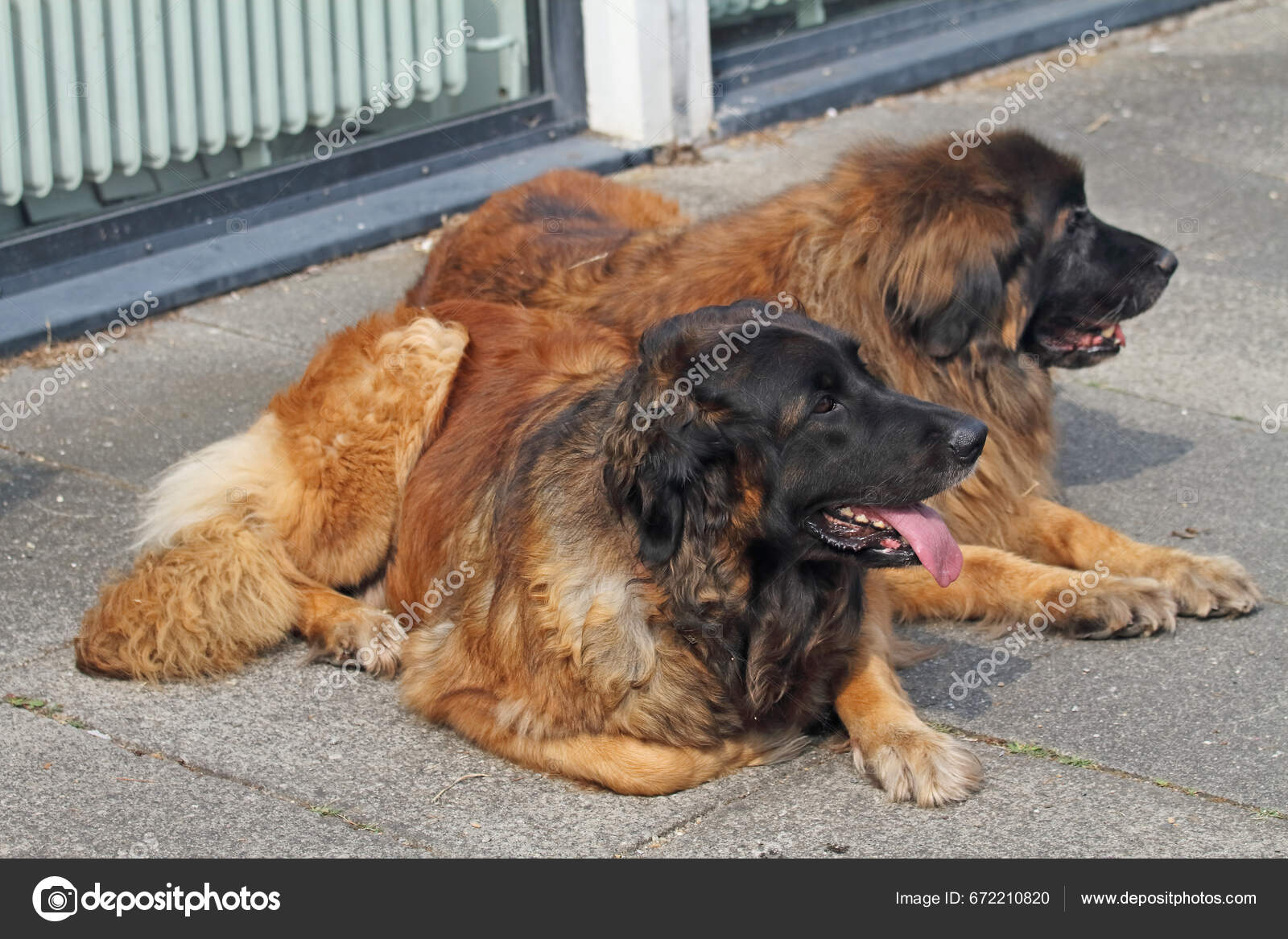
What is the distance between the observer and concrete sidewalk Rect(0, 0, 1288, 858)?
3.87 m

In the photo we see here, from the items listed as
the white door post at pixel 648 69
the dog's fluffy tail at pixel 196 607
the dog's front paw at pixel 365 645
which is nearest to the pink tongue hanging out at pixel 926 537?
the dog's front paw at pixel 365 645

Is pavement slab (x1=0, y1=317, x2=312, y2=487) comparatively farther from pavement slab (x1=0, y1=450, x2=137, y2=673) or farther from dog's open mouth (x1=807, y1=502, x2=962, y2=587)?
dog's open mouth (x1=807, y1=502, x2=962, y2=587)

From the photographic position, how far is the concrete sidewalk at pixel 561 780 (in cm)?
387

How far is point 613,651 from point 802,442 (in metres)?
0.78

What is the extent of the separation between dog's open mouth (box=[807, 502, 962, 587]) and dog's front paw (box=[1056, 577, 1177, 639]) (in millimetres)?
1201

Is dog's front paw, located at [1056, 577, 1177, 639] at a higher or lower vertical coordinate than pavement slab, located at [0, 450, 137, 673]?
lower

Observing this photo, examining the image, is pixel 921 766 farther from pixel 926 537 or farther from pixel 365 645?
pixel 365 645

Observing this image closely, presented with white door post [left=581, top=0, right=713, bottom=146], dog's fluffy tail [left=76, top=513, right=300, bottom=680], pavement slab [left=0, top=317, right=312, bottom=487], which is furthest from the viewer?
white door post [left=581, top=0, right=713, bottom=146]

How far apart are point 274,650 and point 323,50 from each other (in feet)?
14.3

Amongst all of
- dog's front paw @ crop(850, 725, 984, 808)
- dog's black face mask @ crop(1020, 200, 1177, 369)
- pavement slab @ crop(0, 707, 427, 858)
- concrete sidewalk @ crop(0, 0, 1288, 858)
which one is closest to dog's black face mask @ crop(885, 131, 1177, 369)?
dog's black face mask @ crop(1020, 200, 1177, 369)

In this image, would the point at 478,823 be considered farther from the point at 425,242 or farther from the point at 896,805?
the point at 425,242

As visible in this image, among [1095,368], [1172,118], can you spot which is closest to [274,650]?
[1095,368]
